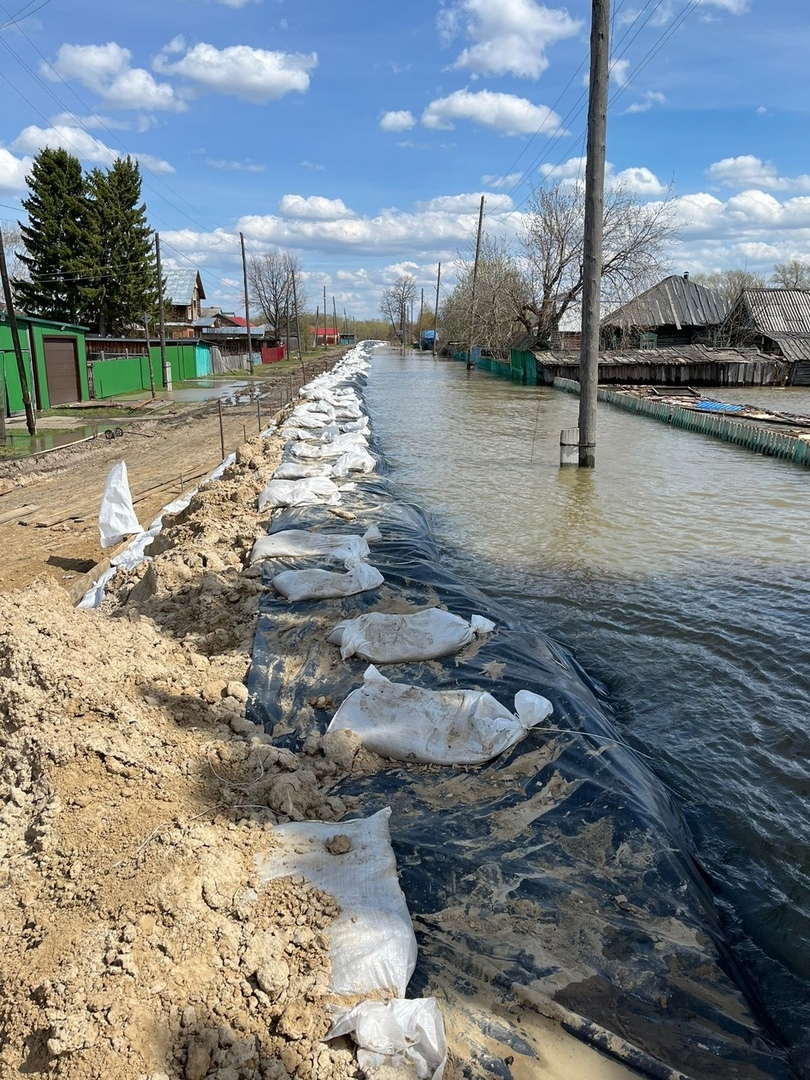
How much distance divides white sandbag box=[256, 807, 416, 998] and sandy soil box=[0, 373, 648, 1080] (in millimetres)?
67

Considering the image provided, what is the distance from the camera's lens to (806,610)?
6809 millimetres

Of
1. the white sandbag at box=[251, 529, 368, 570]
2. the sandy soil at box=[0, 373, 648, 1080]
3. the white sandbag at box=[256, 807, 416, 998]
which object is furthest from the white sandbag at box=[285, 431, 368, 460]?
the white sandbag at box=[256, 807, 416, 998]

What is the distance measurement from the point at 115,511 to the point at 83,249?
→ 127 feet

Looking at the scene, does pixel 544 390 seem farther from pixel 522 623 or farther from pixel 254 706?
pixel 254 706

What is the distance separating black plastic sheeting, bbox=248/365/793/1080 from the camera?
7.72 ft

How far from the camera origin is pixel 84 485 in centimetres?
1262

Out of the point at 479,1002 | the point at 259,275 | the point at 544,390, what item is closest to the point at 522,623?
the point at 479,1002

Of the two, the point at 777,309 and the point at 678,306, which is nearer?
the point at 777,309

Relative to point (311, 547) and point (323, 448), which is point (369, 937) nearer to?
point (311, 547)

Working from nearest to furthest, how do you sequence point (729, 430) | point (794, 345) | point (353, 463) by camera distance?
point (353, 463) → point (729, 430) → point (794, 345)

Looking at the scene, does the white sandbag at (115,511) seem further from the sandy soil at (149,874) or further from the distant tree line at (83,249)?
the distant tree line at (83,249)

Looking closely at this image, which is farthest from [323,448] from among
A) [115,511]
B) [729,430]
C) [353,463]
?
[729,430]

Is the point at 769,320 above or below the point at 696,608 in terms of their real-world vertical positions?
above

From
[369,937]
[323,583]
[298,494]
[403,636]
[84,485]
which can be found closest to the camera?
[369,937]
